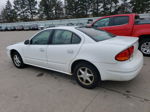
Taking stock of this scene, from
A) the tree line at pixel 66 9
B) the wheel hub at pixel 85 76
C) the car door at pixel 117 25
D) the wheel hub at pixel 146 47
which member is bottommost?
the wheel hub at pixel 85 76

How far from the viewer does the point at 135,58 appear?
266 centimetres

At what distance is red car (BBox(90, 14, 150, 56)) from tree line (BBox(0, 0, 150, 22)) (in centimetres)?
3784

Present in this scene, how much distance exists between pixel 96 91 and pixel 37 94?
1349mm

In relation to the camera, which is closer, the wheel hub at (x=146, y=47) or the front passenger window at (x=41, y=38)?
the front passenger window at (x=41, y=38)

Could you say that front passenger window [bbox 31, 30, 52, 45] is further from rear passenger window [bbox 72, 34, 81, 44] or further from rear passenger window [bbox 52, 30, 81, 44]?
rear passenger window [bbox 72, 34, 81, 44]

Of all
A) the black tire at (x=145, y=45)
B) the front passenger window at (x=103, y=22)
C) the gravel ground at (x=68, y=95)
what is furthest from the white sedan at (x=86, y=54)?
the front passenger window at (x=103, y=22)

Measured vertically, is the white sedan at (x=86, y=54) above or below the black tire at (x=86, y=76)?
above

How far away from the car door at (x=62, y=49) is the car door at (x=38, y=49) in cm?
21

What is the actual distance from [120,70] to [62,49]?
143 cm

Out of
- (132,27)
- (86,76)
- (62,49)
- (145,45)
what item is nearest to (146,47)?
(145,45)

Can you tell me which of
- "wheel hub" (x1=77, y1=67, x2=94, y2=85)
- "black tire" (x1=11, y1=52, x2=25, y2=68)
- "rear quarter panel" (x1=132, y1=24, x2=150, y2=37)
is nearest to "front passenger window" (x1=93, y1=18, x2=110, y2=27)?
"rear quarter panel" (x1=132, y1=24, x2=150, y2=37)

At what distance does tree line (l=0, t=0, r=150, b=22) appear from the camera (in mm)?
42294

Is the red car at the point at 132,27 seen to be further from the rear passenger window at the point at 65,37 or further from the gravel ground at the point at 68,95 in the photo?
the rear passenger window at the point at 65,37

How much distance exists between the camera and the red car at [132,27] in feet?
15.2
